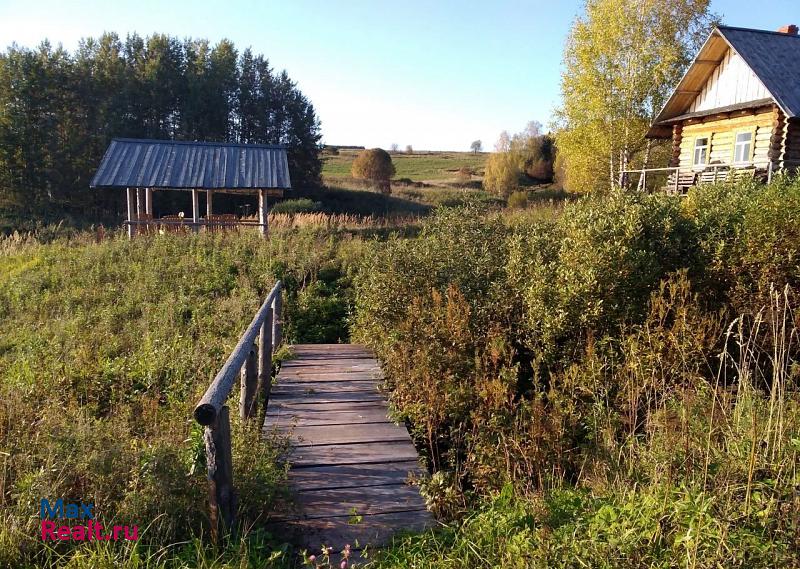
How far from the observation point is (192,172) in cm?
1762

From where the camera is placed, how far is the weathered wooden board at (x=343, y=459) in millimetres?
3334

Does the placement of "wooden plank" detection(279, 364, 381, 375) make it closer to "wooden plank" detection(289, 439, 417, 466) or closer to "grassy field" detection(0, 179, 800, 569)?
"grassy field" detection(0, 179, 800, 569)

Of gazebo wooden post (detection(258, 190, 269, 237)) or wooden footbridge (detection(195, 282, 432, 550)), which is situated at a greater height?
gazebo wooden post (detection(258, 190, 269, 237))

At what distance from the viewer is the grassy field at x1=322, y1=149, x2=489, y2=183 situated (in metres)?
49.3

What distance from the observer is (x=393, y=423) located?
193 inches

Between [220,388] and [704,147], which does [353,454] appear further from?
[704,147]

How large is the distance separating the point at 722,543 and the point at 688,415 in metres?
1.43

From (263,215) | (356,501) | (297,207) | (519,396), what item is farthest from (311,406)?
(297,207)

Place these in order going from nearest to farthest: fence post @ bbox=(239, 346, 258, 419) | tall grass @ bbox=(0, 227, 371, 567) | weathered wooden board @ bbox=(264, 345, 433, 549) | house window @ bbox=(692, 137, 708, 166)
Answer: tall grass @ bbox=(0, 227, 371, 567) < weathered wooden board @ bbox=(264, 345, 433, 549) < fence post @ bbox=(239, 346, 258, 419) < house window @ bbox=(692, 137, 708, 166)

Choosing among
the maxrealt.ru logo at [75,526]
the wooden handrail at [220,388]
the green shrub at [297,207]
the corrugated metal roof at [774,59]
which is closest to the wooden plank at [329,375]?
the wooden handrail at [220,388]

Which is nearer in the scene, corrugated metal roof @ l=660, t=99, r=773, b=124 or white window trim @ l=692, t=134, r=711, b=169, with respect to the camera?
corrugated metal roof @ l=660, t=99, r=773, b=124

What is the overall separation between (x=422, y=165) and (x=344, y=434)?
187ft

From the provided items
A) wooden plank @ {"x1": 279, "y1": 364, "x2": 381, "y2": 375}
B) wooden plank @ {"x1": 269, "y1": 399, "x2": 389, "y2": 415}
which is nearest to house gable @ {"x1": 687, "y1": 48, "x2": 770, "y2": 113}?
wooden plank @ {"x1": 279, "y1": 364, "x2": 381, "y2": 375}

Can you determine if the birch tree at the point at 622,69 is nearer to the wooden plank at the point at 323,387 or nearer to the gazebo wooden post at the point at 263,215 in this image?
the gazebo wooden post at the point at 263,215
